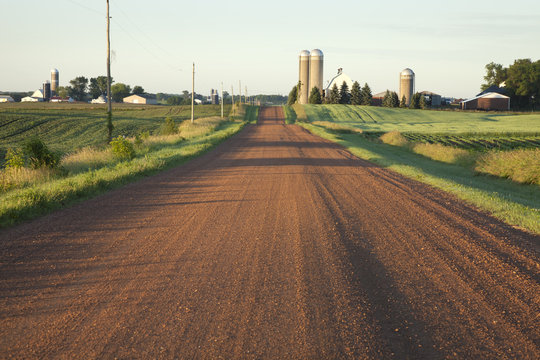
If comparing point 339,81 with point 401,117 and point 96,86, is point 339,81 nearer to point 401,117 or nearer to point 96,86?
point 401,117

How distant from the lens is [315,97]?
110 metres

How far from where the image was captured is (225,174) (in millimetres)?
14391

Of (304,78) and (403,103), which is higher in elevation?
(304,78)

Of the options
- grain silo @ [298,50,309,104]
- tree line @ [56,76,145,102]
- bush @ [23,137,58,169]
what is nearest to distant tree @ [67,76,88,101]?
tree line @ [56,76,145,102]

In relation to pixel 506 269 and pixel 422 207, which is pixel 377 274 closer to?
pixel 506 269

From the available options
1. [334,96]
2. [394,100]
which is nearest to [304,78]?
[334,96]

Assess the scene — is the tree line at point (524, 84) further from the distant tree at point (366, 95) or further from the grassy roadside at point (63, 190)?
the grassy roadside at point (63, 190)

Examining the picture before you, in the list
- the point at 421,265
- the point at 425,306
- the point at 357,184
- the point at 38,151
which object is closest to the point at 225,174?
the point at 357,184

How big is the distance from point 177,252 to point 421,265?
3314mm

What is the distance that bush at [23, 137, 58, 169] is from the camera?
13.9m

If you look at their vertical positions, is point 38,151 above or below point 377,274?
above

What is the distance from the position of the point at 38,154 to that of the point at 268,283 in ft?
40.0

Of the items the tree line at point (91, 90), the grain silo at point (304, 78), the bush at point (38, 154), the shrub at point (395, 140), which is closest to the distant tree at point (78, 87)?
the tree line at point (91, 90)

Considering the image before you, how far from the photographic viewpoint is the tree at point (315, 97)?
362ft
